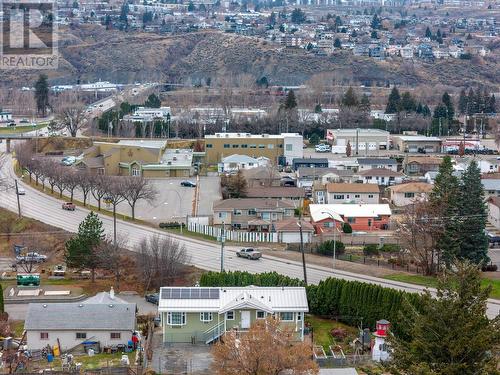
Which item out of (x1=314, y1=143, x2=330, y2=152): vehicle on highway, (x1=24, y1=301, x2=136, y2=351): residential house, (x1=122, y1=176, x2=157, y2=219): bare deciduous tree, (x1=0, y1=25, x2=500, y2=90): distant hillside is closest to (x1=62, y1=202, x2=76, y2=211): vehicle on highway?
(x1=122, y1=176, x2=157, y2=219): bare deciduous tree

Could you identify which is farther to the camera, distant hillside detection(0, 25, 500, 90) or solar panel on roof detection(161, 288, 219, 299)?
distant hillside detection(0, 25, 500, 90)

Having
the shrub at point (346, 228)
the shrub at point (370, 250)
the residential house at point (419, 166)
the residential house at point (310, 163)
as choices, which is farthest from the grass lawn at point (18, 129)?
the shrub at point (370, 250)

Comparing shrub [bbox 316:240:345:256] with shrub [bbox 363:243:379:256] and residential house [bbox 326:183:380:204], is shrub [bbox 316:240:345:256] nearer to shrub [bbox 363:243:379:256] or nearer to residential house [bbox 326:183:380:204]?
shrub [bbox 363:243:379:256]

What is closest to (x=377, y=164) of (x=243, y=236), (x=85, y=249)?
(x=243, y=236)

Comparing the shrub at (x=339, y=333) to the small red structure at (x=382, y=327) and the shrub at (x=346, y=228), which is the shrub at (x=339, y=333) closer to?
the small red structure at (x=382, y=327)

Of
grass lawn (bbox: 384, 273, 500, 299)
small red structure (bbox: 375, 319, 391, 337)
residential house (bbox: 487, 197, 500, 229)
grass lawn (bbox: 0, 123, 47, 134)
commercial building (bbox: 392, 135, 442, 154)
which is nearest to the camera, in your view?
small red structure (bbox: 375, 319, 391, 337)
